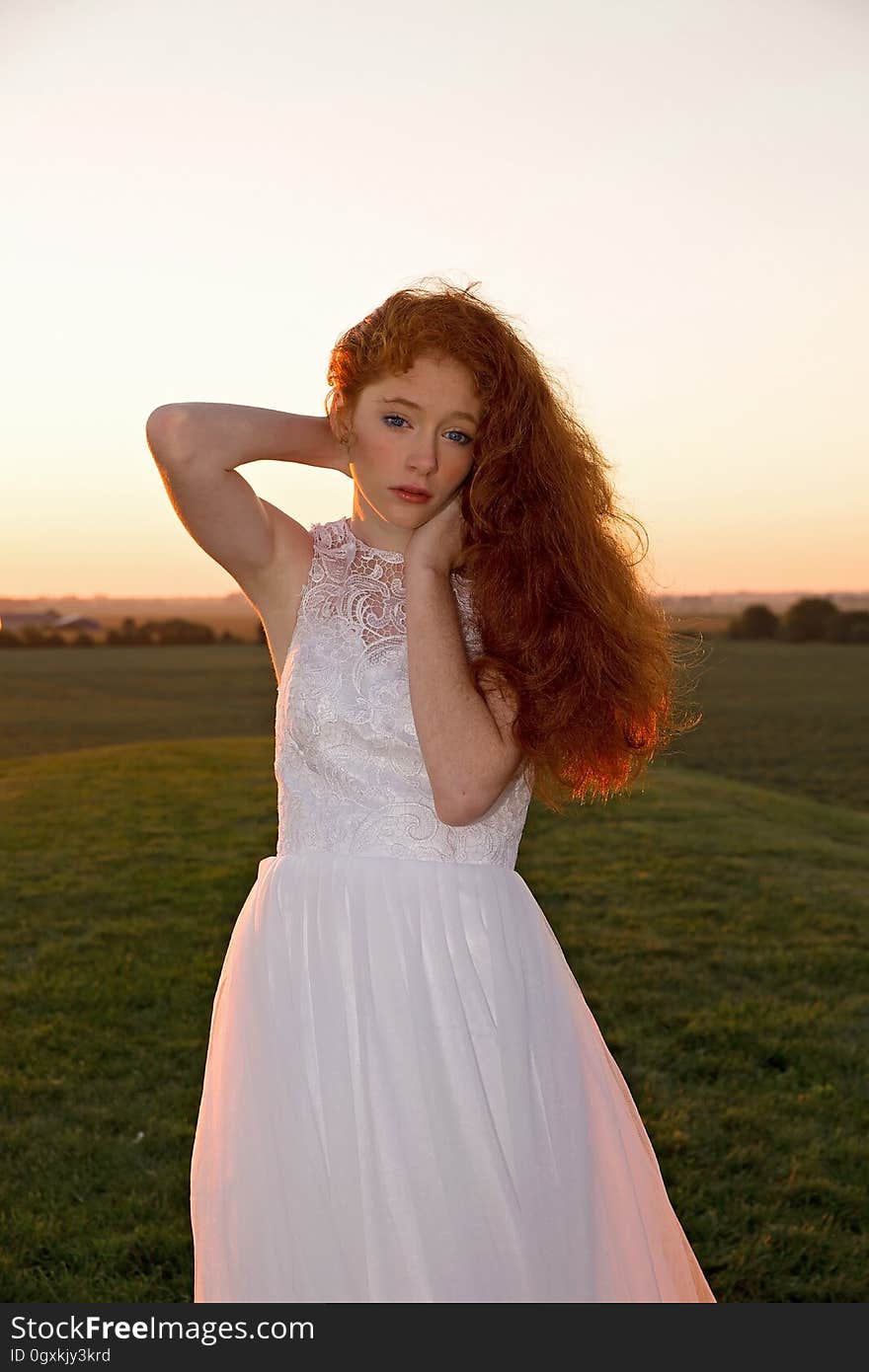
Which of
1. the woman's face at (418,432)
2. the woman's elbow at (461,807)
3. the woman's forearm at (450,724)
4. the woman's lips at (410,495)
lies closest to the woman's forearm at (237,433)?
the woman's face at (418,432)

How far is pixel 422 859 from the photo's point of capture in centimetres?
231

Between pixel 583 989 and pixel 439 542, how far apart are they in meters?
4.72

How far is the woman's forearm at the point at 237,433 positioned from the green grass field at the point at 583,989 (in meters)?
1.08

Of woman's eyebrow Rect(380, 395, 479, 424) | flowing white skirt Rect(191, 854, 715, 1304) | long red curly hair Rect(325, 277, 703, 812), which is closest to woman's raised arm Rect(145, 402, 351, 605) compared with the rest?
long red curly hair Rect(325, 277, 703, 812)

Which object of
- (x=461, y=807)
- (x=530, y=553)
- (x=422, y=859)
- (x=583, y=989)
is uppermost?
(x=530, y=553)

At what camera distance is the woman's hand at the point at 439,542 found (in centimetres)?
230

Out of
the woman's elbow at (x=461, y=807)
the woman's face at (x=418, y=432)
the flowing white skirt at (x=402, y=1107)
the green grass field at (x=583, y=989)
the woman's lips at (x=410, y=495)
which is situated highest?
the woman's face at (x=418, y=432)

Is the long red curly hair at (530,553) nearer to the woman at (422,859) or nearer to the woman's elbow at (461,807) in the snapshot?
the woman at (422,859)

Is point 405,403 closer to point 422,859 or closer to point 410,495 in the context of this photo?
point 410,495

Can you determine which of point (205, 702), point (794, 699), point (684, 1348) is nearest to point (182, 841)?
point (684, 1348)

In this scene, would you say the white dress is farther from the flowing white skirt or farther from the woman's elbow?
the woman's elbow

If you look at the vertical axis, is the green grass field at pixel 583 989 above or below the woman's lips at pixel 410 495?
below

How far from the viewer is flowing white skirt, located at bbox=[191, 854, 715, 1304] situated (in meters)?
2.17

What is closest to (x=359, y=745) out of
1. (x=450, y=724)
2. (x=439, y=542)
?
(x=450, y=724)
